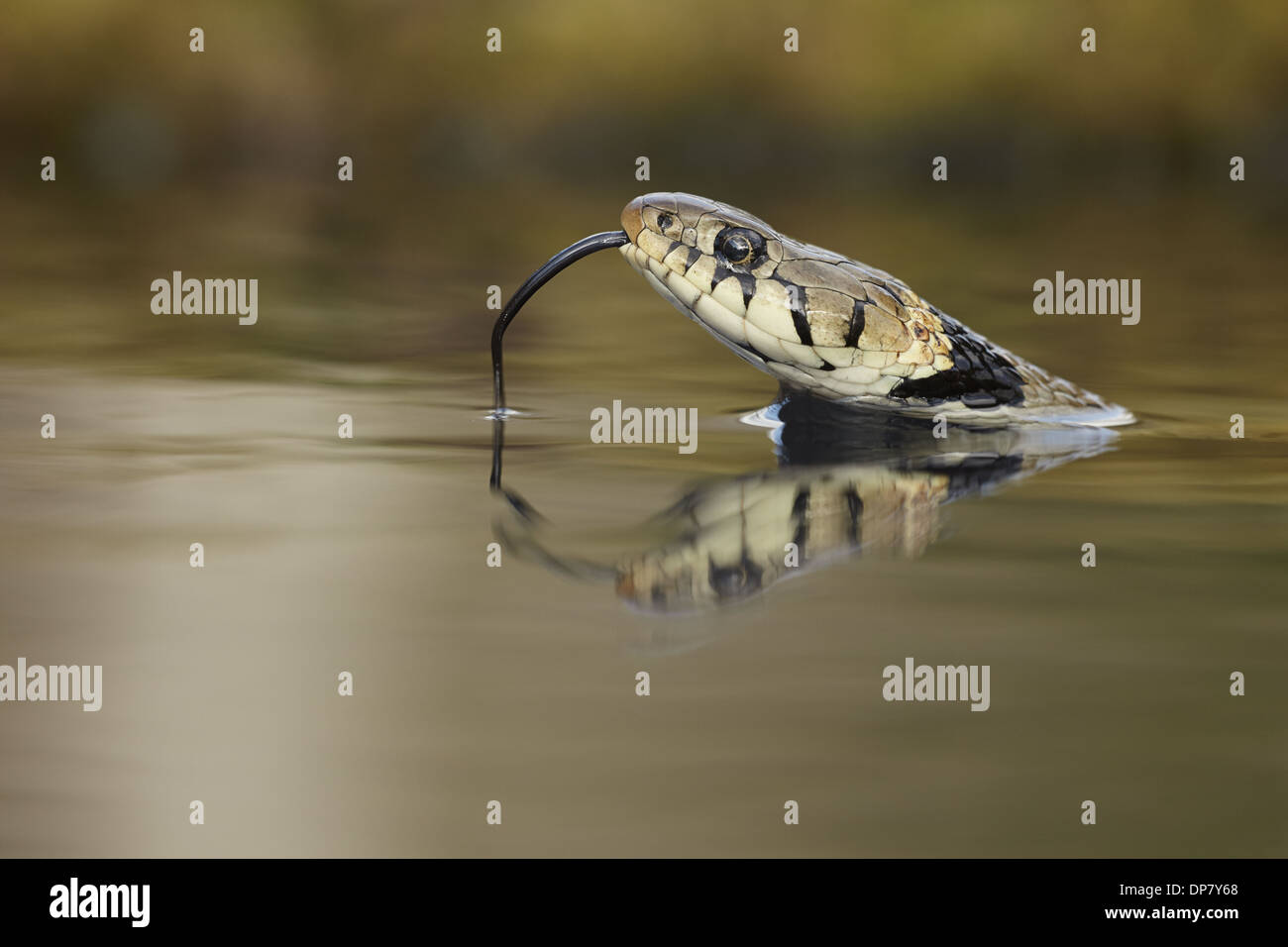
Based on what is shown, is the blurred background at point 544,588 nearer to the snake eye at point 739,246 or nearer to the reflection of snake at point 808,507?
the reflection of snake at point 808,507

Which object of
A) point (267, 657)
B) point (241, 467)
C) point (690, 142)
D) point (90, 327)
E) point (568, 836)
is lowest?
point (568, 836)

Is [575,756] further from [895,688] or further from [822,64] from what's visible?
[822,64]

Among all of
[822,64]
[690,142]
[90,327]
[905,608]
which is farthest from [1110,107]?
[905,608]

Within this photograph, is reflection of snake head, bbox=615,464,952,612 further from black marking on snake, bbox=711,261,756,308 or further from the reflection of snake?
black marking on snake, bbox=711,261,756,308

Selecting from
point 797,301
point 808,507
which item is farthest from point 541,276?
point 808,507

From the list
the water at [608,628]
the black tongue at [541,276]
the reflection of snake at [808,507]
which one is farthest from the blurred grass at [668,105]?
the water at [608,628]

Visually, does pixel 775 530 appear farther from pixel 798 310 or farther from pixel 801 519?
pixel 798 310
